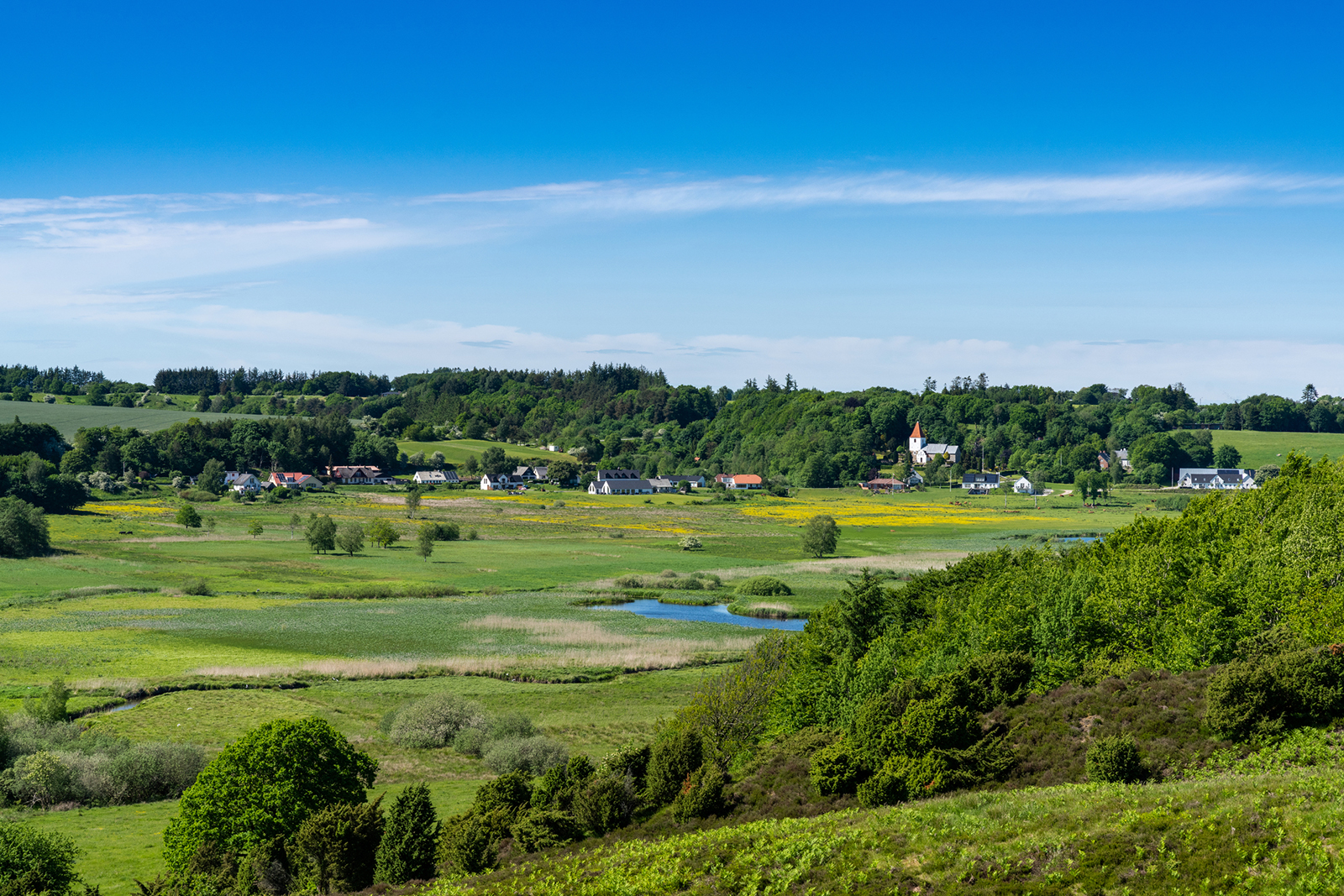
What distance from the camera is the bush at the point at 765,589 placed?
7369cm

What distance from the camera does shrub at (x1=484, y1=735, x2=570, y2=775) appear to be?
1350 inches

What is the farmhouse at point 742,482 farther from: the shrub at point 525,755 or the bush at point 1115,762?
the bush at point 1115,762

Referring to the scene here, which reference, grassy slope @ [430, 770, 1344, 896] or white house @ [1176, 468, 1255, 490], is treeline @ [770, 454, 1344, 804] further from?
white house @ [1176, 468, 1255, 490]

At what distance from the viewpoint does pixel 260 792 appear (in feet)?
80.9

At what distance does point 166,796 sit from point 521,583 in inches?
1740

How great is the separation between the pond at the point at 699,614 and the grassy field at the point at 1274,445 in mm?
138896

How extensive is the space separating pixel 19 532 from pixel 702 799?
8143 centimetres

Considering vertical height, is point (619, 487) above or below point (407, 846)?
above

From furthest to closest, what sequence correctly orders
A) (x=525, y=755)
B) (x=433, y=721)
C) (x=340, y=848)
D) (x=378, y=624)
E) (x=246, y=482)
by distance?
(x=246, y=482) → (x=378, y=624) → (x=433, y=721) → (x=525, y=755) → (x=340, y=848)

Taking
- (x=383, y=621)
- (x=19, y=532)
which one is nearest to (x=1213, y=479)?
(x=383, y=621)

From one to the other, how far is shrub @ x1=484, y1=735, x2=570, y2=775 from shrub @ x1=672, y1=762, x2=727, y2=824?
10894 millimetres

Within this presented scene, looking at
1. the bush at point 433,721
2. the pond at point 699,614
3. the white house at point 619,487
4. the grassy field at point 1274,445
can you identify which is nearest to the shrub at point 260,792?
the bush at point 433,721

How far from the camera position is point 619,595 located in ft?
237

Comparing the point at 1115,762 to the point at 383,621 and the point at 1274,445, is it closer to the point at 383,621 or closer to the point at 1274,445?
the point at 383,621
